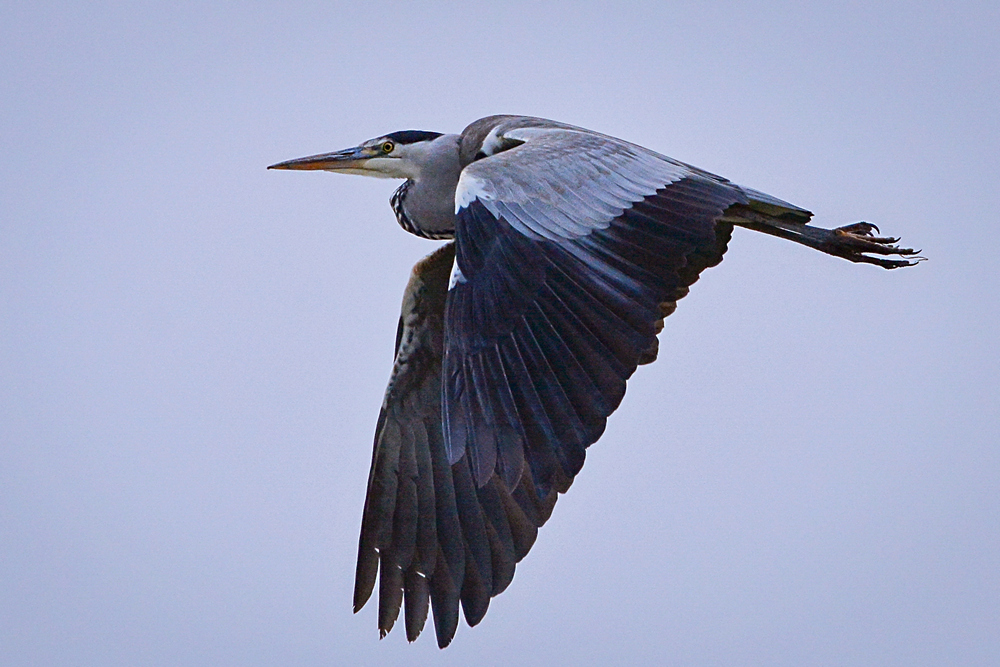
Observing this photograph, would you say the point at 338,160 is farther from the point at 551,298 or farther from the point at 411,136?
the point at 551,298

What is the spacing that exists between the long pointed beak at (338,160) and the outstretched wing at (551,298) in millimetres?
1641

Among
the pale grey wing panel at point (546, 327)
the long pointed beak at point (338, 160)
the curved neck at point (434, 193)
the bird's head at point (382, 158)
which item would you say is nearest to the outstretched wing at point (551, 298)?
the pale grey wing panel at point (546, 327)

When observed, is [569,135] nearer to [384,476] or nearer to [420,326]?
[420,326]

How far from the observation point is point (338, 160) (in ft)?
24.1

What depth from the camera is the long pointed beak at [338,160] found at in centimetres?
729

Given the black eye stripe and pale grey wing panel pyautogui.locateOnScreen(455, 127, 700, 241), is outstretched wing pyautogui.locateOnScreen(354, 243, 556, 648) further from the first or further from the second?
pale grey wing panel pyautogui.locateOnScreen(455, 127, 700, 241)

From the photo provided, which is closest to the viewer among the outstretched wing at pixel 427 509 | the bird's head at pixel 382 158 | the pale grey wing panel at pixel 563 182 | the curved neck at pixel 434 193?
the pale grey wing panel at pixel 563 182

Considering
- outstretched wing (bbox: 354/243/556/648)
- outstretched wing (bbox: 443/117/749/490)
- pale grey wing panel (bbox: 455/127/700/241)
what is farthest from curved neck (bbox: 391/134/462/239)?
outstretched wing (bbox: 443/117/749/490)

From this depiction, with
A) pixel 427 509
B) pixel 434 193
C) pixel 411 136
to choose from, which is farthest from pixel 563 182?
pixel 427 509

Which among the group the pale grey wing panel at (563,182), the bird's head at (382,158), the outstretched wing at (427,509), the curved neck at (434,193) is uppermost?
the bird's head at (382,158)

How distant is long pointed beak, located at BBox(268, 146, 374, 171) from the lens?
A: 287 inches

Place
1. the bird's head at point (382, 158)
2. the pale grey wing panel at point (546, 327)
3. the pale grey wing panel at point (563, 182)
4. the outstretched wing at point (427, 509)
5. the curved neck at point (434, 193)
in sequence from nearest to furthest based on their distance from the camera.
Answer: the pale grey wing panel at point (546, 327), the pale grey wing panel at point (563, 182), the outstretched wing at point (427, 509), the curved neck at point (434, 193), the bird's head at point (382, 158)

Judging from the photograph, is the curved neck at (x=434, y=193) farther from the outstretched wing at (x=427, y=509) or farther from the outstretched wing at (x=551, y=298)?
the outstretched wing at (x=551, y=298)

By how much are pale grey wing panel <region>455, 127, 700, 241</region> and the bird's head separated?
97 cm
